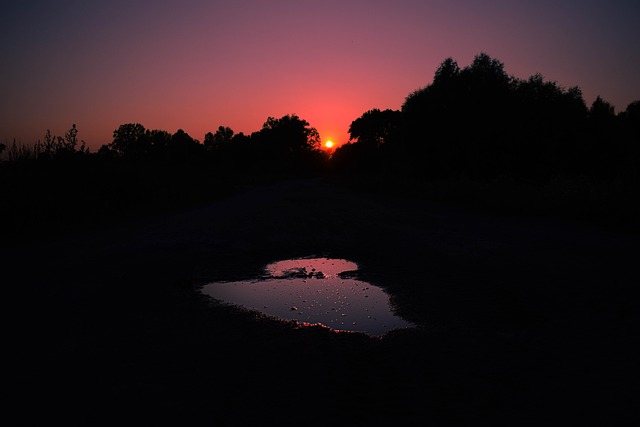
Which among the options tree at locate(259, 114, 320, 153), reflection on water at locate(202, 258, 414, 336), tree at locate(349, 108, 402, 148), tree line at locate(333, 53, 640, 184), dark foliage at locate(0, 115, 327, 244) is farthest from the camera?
tree at locate(259, 114, 320, 153)

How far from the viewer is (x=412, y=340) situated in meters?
4.47

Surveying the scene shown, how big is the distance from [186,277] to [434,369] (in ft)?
15.9

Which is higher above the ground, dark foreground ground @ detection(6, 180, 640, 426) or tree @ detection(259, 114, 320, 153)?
tree @ detection(259, 114, 320, 153)

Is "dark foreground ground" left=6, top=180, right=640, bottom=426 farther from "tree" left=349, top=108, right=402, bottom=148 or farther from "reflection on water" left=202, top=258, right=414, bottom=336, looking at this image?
"tree" left=349, top=108, right=402, bottom=148

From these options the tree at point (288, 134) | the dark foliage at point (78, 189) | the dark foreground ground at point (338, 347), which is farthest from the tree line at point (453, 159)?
the tree at point (288, 134)

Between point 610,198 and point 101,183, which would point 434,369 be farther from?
point 101,183

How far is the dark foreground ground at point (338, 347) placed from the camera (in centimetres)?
318

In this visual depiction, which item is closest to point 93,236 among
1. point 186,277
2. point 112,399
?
point 186,277

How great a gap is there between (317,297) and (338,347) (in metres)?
1.98

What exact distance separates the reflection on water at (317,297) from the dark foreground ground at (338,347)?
0.32 meters

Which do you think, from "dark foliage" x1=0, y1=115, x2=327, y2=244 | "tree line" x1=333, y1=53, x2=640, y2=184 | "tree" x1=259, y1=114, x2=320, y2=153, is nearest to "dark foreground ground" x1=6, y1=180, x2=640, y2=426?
"dark foliage" x1=0, y1=115, x2=327, y2=244

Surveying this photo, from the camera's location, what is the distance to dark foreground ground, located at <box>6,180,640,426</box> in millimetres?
3182

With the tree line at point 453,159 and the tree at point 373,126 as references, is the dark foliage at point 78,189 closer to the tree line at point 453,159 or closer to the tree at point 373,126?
the tree line at point 453,159

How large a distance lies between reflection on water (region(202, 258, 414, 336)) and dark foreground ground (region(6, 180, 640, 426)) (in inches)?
12.5
